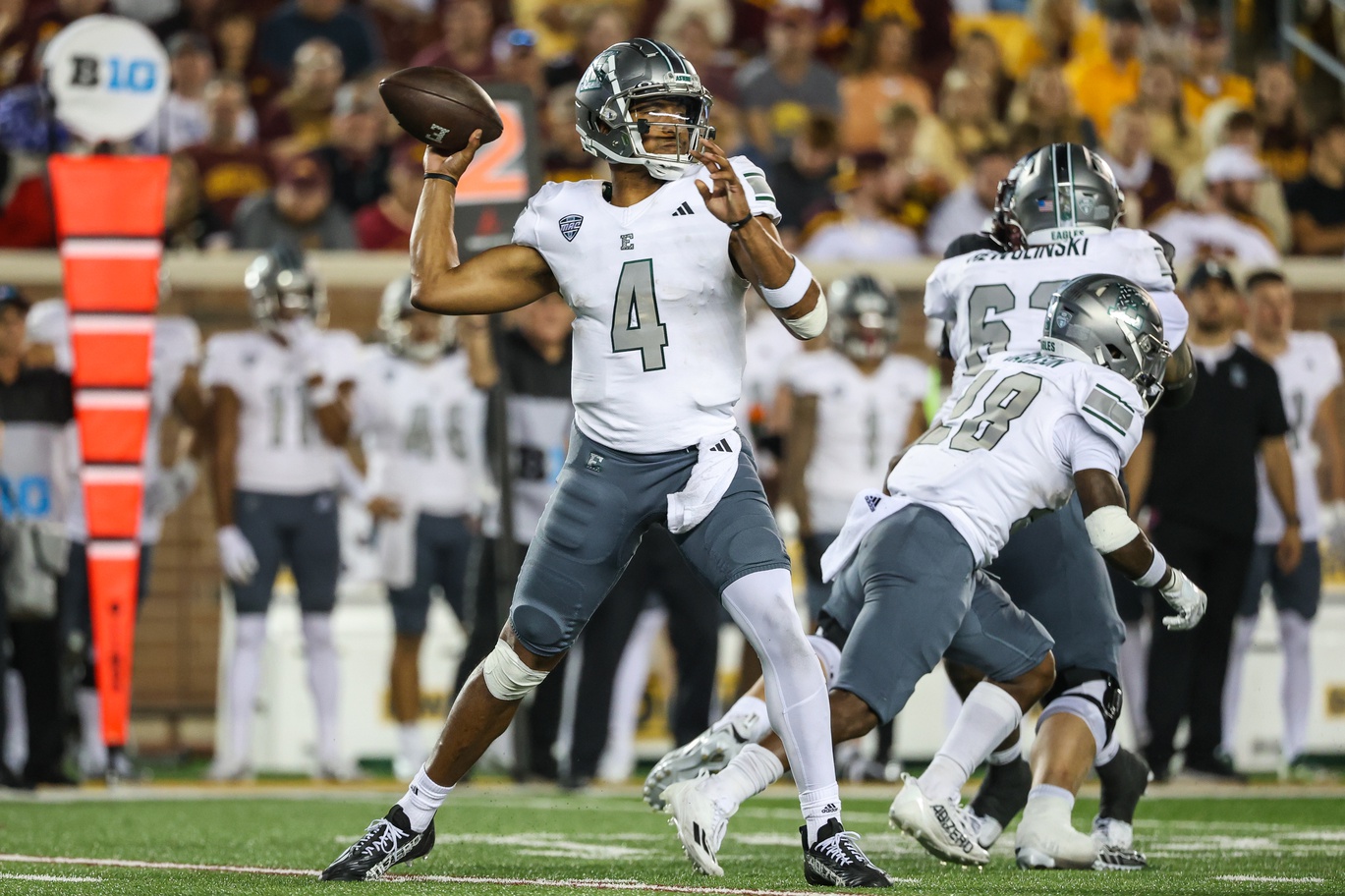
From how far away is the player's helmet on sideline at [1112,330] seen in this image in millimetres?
4961

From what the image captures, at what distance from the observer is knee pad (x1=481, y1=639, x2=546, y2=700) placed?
4.63m

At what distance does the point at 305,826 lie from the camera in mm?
6531

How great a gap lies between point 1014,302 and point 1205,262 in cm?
357

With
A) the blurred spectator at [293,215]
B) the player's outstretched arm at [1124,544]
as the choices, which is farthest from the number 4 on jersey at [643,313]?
the blurred spectator at [293,215]

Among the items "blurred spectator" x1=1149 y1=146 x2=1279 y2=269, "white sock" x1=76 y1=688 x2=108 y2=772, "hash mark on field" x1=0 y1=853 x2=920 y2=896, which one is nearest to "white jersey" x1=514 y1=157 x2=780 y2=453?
"hash mark on field" x1=0 y1=853 x2=920 y2=896

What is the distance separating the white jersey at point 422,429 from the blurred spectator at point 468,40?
3.12 meters

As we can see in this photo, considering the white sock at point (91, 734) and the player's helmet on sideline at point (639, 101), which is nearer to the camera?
the player's helmet on sideline at point (639, 101)

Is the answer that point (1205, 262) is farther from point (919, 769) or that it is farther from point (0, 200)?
point (0, 200)

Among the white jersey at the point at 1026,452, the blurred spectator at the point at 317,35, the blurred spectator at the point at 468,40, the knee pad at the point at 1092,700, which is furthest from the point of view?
the blurred spectator at the point at 317,35

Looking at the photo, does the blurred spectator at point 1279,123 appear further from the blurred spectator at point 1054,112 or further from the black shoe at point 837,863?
the black shoe at point 837,863

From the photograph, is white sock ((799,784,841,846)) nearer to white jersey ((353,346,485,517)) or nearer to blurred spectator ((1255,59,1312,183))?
white jersey ((353,346,485,517))

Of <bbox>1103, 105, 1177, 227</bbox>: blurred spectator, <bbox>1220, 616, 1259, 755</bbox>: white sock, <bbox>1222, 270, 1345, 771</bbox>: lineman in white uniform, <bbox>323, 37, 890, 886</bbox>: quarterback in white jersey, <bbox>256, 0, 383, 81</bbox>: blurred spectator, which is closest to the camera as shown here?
<bbox>323, 37, 890, 886</bbox>: quarterback in white jersey

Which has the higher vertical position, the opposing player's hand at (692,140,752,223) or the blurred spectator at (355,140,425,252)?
the blurred spectator at (355,140,425,252)

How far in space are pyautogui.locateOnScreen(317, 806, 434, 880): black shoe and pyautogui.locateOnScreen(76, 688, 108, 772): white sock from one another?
457 centimetres
